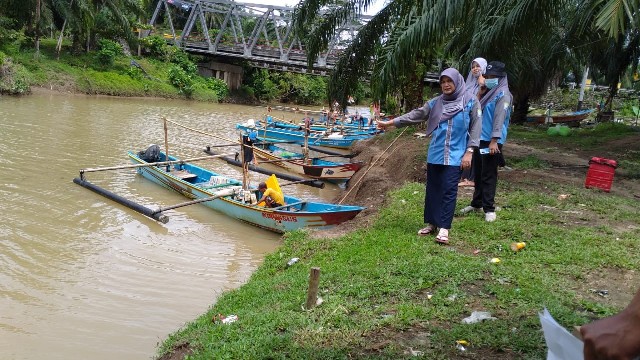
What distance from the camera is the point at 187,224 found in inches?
400

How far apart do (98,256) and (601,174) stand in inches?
299

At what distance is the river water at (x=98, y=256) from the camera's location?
5.87m

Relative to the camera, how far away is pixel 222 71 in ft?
139

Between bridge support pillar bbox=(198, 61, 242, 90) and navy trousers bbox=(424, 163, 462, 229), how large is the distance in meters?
38.1

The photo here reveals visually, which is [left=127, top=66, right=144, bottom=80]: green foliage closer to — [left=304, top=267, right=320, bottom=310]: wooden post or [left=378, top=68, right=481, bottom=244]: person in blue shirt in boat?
[left=378, top=68, right=481, bottom=244]: person in blue shirt in boat

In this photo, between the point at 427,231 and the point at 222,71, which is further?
the point at 222,71

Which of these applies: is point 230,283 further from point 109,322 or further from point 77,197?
point 77,197

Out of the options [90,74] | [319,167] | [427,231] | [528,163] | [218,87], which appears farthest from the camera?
[218,87]

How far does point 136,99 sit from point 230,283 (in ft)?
89.0

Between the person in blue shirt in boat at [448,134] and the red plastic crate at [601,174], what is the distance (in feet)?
12.3

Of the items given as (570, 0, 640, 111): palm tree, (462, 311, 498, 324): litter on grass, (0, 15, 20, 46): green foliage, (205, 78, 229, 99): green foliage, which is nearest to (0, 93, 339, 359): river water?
(462, 311, 498, 324): litter on grass

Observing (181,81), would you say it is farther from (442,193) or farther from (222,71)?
(442,193)

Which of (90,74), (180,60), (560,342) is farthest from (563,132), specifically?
(180,60)

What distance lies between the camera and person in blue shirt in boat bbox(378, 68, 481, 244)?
5379 mm
